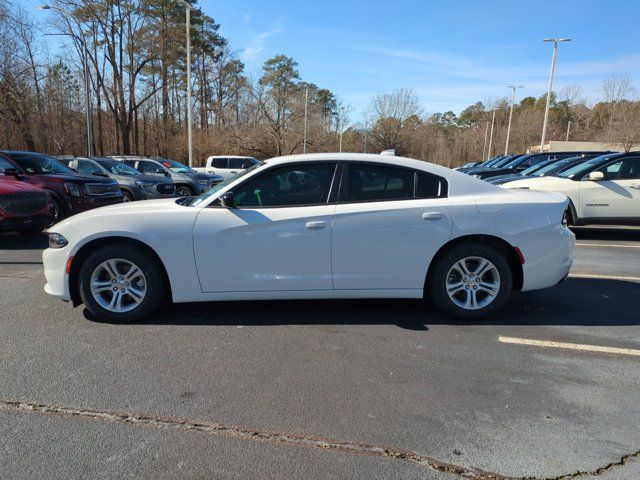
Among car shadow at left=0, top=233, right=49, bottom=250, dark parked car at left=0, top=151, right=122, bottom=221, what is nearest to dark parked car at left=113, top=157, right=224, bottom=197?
dark parked car at left=0, top=151, right=122, bottom=221

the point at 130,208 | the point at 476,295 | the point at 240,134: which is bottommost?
the point at 476,295

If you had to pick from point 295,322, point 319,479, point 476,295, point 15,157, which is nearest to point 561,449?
point 319,479

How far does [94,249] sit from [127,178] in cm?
873

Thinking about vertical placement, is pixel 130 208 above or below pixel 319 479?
above

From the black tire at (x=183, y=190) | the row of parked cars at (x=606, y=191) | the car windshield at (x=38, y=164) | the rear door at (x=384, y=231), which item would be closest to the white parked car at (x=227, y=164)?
the black tire at (x=183, y=190)

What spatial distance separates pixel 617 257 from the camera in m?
7.52

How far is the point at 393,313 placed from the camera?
181 inches

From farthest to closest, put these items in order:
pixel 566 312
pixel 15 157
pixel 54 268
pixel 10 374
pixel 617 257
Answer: pixel 15 157, pixel 617 257, pixel 566 312, pixel 54 268, pixel 10 374

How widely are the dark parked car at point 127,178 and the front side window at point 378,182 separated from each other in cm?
922

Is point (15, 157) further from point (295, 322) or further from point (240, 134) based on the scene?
point (240, 134)

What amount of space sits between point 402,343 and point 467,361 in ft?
1.85

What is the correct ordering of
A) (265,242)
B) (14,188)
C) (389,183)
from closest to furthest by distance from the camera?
(265,242) → (389,183) → (14,188)

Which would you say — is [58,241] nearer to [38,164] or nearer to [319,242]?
[319,242]

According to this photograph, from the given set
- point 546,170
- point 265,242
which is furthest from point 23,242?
point 546,170
